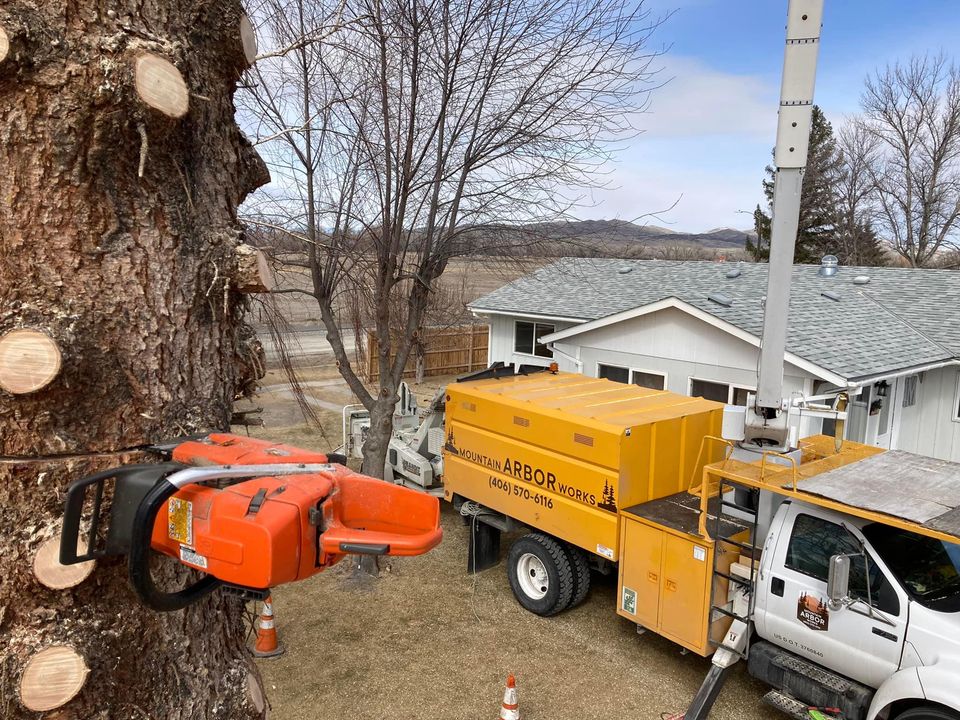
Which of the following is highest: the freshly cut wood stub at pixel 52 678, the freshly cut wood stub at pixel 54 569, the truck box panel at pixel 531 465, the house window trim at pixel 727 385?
the freshly cut wood stub at pixel 54 569

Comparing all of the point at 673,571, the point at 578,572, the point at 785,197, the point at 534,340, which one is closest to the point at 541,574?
the point at 578,572

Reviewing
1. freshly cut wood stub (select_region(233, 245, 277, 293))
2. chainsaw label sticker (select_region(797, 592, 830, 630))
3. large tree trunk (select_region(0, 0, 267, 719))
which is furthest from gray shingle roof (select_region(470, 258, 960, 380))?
large tree trunk (select_region(0, 0, 267, 719))

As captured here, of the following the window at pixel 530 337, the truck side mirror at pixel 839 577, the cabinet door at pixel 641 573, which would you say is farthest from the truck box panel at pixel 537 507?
the window at pixel 530 337

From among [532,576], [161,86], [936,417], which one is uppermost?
[161,86]

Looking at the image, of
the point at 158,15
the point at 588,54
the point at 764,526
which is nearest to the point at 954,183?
the point at 588,54

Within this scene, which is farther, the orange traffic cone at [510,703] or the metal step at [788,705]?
the orange traffic cone at [510,703]

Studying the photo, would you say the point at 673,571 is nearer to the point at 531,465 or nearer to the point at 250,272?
the point at 531,465

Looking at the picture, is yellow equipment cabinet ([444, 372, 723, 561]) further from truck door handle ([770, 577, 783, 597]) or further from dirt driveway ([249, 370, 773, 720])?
truck door handle ([770, 577, 783, 597])

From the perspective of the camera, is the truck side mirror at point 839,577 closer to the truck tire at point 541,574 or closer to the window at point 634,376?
the truck tire at point 541,574

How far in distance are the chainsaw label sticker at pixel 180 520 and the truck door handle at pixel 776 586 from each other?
4.88 meters

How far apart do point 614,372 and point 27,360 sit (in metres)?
12.1

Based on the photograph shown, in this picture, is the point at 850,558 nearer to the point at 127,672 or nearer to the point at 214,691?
the point at 214,691

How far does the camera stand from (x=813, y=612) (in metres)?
5.40

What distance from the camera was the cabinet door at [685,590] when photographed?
6.05 m
